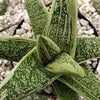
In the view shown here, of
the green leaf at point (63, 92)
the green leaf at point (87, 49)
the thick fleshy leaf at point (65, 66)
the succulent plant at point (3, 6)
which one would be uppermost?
the succulent plant at point (3, 6)

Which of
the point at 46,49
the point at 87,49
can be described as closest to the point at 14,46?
Answer: the point at 46,49

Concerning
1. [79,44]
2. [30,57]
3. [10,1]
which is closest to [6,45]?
[30,57]

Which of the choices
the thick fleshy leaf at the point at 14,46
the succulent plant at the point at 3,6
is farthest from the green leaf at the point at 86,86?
the succulent plant at the point at 3,6

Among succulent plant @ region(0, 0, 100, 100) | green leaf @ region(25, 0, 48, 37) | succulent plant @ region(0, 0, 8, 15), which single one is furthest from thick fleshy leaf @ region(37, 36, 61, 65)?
succulent plant @ region(0, 0, 8, 15)

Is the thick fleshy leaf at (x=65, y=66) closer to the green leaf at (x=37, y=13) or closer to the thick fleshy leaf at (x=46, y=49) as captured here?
the thick fleshy leaf at (x=46, y=49)

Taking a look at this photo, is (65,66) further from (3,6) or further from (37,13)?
(3,6)

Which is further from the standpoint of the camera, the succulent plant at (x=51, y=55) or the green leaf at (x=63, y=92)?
the green leaf at (x=63, y=92)

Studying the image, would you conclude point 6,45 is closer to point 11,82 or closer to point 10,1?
point 11,82
